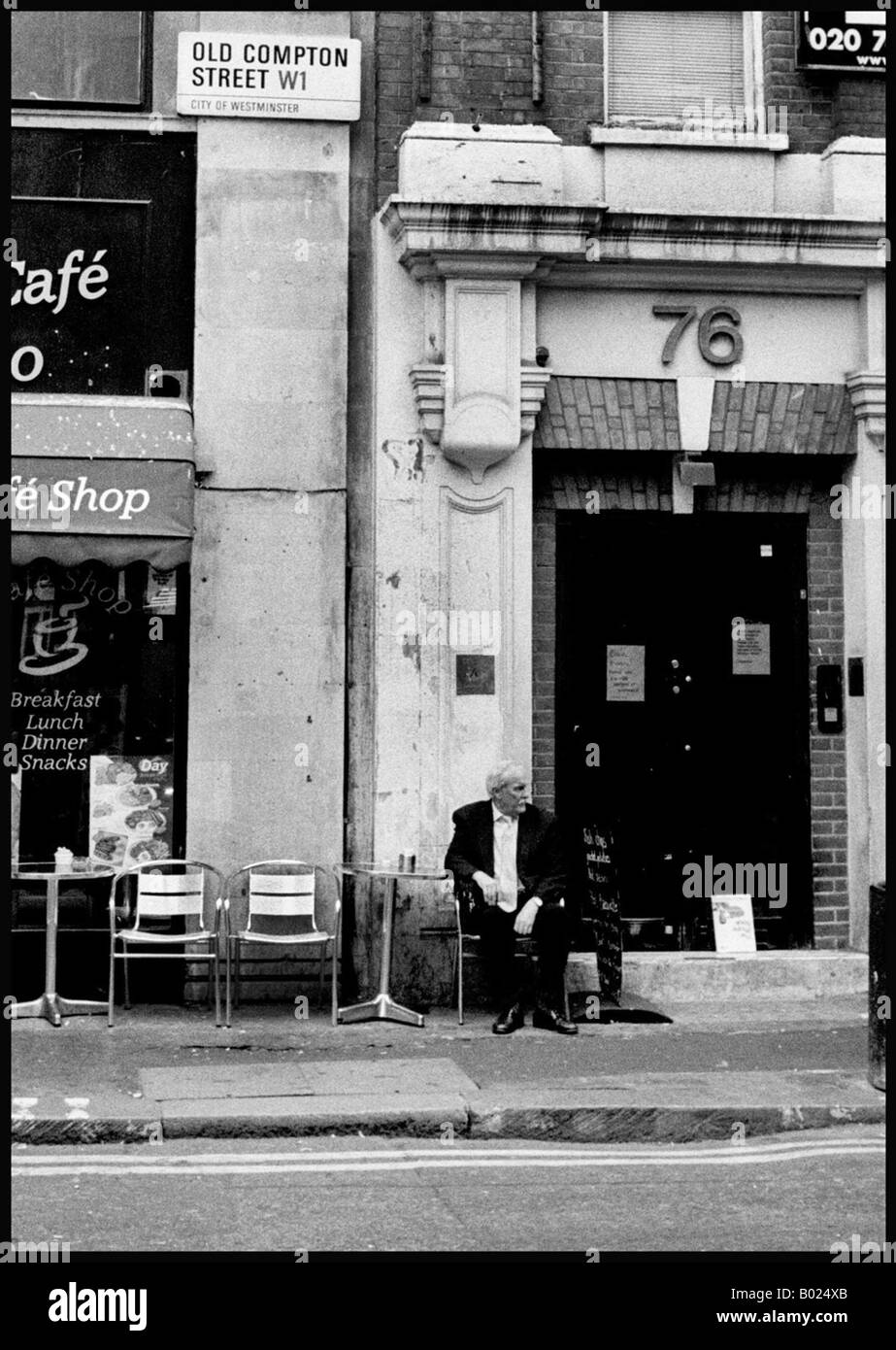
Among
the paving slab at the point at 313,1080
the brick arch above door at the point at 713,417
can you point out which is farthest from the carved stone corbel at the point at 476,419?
the paving slab at the point at 313,1080

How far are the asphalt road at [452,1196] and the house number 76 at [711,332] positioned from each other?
17.2 ft

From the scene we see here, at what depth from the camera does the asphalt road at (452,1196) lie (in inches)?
221

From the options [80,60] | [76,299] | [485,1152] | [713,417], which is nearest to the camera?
[485,1152]

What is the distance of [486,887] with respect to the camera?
31.3 ft

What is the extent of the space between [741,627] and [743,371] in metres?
1.66

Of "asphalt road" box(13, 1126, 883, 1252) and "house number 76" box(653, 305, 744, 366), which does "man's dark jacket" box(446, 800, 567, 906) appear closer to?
"asphalt road" box(13, 1126, 883, 1252)

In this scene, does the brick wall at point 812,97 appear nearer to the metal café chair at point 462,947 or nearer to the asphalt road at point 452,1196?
the metal café chair at point 462,947

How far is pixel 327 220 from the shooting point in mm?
10648

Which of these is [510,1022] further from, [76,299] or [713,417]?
[76,299]

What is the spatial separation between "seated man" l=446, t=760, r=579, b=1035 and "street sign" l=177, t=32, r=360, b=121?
436cm

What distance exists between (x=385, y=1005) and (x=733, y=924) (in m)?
2.51

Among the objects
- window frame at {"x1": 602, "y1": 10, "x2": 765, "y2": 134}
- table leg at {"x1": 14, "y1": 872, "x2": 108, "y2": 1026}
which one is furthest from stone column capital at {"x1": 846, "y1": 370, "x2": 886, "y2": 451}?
table leg at {"x1": 14, "y1": 872, "x2": 108, "y2": 1026}

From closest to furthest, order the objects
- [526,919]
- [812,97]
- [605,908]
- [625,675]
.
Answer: [526,919] < [605,908] < [625,675] < [812,97]

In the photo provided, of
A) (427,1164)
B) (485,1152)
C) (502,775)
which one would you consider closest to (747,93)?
(502,775)
